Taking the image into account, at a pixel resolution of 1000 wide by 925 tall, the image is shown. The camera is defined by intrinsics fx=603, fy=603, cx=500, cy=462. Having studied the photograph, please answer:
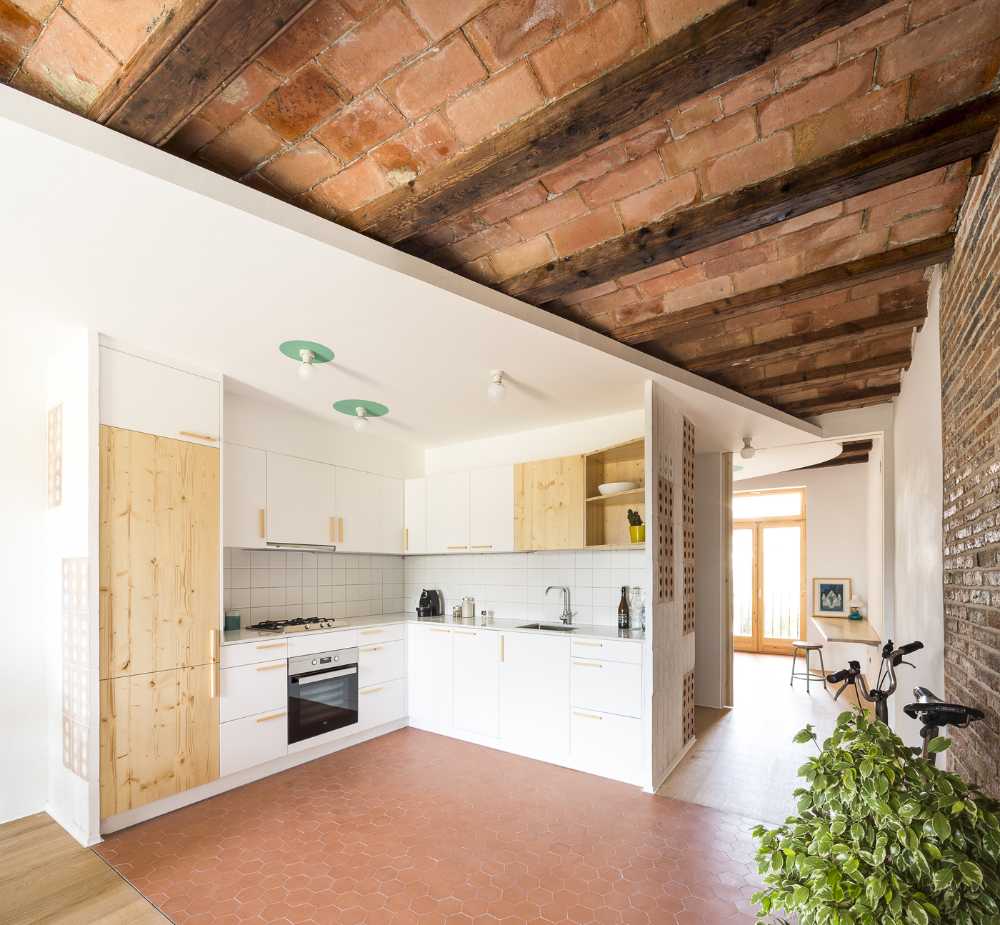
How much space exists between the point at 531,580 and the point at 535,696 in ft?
3.50

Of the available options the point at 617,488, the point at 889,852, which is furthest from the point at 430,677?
the point at 889,852

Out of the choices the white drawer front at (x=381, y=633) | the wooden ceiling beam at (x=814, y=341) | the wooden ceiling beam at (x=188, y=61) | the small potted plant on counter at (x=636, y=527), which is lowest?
the white drawer front at (x=381, y=633)

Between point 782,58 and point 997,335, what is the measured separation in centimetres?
100

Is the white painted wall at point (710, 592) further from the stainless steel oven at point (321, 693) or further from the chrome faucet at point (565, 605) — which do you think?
the stainless steel oven at point (321, 693)

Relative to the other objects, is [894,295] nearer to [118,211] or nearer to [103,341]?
[118,211]

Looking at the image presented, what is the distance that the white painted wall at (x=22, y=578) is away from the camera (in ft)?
10.6

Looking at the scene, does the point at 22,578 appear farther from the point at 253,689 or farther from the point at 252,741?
the point at 252,741

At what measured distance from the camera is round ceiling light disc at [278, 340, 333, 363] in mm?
3092

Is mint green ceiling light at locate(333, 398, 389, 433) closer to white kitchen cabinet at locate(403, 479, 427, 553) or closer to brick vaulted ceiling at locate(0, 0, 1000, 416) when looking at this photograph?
white kitchen cabinet at locate(403, 479, 427, 553)

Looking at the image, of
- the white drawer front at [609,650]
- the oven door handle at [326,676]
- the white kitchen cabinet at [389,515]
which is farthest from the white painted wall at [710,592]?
the oven door handle at [326,676]

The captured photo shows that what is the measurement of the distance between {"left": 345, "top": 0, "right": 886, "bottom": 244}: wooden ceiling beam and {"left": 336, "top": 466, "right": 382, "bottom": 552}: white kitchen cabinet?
3.01 m

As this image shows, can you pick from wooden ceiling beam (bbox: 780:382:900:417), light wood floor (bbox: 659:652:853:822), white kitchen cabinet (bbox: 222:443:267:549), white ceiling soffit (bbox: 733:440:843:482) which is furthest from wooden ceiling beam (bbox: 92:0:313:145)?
white ceiling soffit (bbox: 733:440:843:482)

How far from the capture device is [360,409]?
4.28m

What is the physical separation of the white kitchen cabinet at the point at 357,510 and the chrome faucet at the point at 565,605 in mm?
1543
